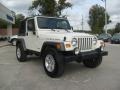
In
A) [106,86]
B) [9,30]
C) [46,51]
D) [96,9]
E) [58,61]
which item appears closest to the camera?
[106,86]

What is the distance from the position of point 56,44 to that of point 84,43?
1031mm

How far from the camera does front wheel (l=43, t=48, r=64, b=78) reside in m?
6.76

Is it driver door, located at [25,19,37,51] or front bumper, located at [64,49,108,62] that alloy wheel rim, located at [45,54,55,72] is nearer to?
front bumper, located at [64,49,108,62]

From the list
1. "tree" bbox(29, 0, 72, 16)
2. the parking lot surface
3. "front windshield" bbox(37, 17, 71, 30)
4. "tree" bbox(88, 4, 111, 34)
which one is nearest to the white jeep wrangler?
"front windshield" bbox(37, 17, 71, 30)

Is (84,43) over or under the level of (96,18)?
under

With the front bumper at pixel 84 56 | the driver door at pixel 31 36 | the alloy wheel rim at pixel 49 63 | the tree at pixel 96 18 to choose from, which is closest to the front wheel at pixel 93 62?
the front bumper at pixel 84 56

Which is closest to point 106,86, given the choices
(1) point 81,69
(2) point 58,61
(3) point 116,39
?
(2) point 58,61

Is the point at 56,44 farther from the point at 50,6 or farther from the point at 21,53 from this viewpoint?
the point at 50,6

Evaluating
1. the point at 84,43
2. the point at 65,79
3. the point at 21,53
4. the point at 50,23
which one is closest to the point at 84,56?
the point at 84,43

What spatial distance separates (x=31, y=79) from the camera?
6.95 metres

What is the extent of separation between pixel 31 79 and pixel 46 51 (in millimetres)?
1123

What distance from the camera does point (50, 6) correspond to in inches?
1567

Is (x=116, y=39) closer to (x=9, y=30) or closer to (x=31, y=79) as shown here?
(x=9, y=30)

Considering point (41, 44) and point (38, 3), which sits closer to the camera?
point (41, 44)
